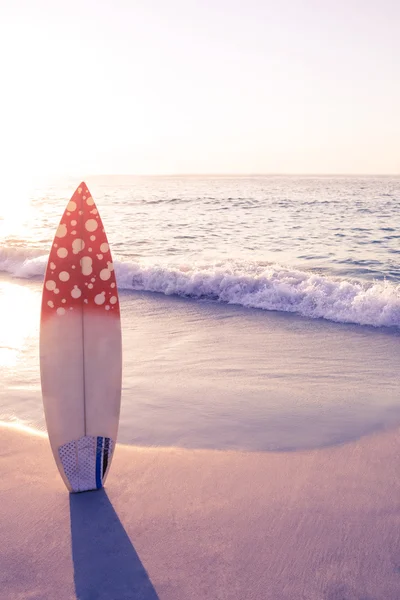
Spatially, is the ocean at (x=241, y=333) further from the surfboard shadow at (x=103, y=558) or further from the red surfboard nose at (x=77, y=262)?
the red surfboard nose at (x=77, y=262)

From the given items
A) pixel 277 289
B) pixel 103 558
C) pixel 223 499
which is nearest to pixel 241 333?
pixel 277 289

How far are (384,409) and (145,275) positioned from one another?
5.96m

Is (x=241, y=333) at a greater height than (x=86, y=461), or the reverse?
(x=86, y=461)

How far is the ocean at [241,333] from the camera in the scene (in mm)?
3896

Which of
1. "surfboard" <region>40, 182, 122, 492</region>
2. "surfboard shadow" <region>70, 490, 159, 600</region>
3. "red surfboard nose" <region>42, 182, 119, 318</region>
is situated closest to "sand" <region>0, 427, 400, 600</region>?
"surfboard shadow" <region>70, 490, 159, 600</region>

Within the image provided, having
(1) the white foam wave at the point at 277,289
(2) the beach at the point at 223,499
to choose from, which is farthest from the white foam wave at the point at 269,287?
(2) the beach at the point at 223,499

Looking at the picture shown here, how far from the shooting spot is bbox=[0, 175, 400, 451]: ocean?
153 inches

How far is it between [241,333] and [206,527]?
12.6ft

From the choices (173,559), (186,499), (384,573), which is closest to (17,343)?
(186,499)

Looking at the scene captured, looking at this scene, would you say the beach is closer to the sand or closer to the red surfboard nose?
the sand

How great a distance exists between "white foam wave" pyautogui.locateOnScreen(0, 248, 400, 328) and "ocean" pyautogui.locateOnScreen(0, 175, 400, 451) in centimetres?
2

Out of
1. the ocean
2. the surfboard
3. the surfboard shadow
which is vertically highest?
the surfboard

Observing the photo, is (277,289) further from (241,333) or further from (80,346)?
(80,346)

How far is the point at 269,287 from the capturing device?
830 cm
